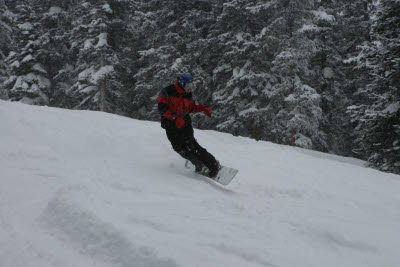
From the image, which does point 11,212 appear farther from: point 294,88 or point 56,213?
point 294,88

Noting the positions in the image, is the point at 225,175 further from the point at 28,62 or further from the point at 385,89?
the point at 28,62

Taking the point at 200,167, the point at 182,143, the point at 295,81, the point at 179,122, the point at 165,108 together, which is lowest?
the point at 200,167

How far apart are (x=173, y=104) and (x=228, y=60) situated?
15.2 metres

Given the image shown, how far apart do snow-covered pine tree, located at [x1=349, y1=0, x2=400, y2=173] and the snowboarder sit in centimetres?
854

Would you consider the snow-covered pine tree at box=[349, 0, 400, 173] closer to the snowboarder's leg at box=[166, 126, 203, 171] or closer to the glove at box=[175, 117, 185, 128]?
the snowboarder's leg at box=[166, 126, 203, 171]

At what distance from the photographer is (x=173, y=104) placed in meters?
5.36

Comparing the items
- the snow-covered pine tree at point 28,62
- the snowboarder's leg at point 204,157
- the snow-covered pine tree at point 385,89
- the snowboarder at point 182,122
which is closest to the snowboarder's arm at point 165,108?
the snowboarder at point 182,122

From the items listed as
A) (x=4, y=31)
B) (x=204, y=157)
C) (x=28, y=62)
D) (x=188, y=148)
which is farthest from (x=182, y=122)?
(x=4, y=31)

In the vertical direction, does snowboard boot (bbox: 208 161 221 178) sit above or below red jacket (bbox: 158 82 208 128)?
below

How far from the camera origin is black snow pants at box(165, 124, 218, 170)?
17.8 feet

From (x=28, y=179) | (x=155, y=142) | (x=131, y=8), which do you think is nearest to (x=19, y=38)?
(x=131, y=8)

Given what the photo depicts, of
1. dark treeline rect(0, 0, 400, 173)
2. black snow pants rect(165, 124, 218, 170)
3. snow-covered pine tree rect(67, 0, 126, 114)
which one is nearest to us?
black snow pants rect(165, 124, 218, 170)

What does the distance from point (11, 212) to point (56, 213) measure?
1.49 ft

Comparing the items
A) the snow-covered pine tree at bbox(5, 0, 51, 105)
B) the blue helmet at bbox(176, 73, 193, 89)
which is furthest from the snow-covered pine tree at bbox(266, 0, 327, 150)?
the snow-covered pine tree at bbox(5, 0, 51, 105)
